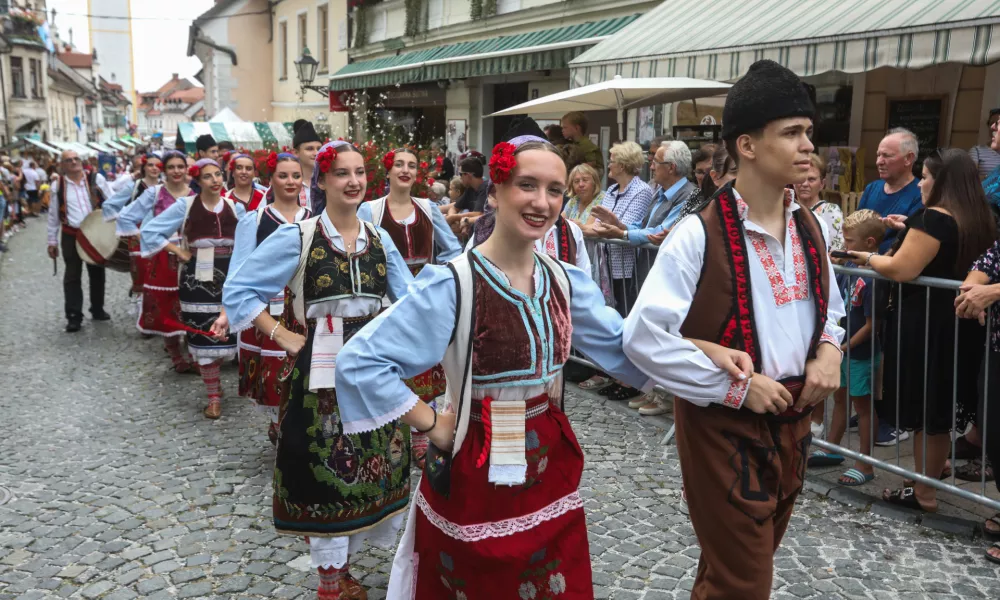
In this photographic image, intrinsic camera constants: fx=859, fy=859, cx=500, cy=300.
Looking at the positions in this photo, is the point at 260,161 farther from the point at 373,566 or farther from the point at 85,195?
the point at 373,566

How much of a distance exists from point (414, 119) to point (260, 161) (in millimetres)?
10678

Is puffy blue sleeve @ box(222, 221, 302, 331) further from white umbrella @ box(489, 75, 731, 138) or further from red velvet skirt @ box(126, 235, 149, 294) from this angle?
red velvet skirt @ box(126, 235, 149, 294)

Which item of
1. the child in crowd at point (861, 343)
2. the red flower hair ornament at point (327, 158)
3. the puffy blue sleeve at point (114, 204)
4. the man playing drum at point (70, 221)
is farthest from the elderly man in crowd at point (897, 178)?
the man playing drum at point (70, 221)

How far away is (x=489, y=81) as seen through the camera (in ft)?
56.6

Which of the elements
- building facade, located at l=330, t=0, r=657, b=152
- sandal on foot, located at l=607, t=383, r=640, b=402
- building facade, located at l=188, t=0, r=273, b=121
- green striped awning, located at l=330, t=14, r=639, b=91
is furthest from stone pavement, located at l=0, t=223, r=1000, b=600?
building facade, located at l=188, t=0, r=273, b=121

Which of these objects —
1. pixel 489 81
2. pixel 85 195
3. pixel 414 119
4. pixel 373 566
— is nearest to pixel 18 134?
pixel 414 119

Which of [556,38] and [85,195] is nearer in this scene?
[85,195]

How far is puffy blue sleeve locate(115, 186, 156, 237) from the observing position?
841 centimetres

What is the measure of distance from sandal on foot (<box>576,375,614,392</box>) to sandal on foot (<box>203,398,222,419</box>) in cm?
303

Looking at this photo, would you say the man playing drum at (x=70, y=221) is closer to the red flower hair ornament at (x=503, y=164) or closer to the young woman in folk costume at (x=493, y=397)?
the young woman in folk costume at (x=493, y=397)

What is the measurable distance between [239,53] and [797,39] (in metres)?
28.7

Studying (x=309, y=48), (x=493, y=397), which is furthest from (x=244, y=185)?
(x=309, y=48)

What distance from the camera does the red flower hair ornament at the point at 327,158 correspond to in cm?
398

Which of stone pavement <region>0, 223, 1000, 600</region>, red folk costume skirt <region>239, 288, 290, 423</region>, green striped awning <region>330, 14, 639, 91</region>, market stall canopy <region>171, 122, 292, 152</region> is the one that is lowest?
stone pavement <region>0, 223, 1000, 600</region>
